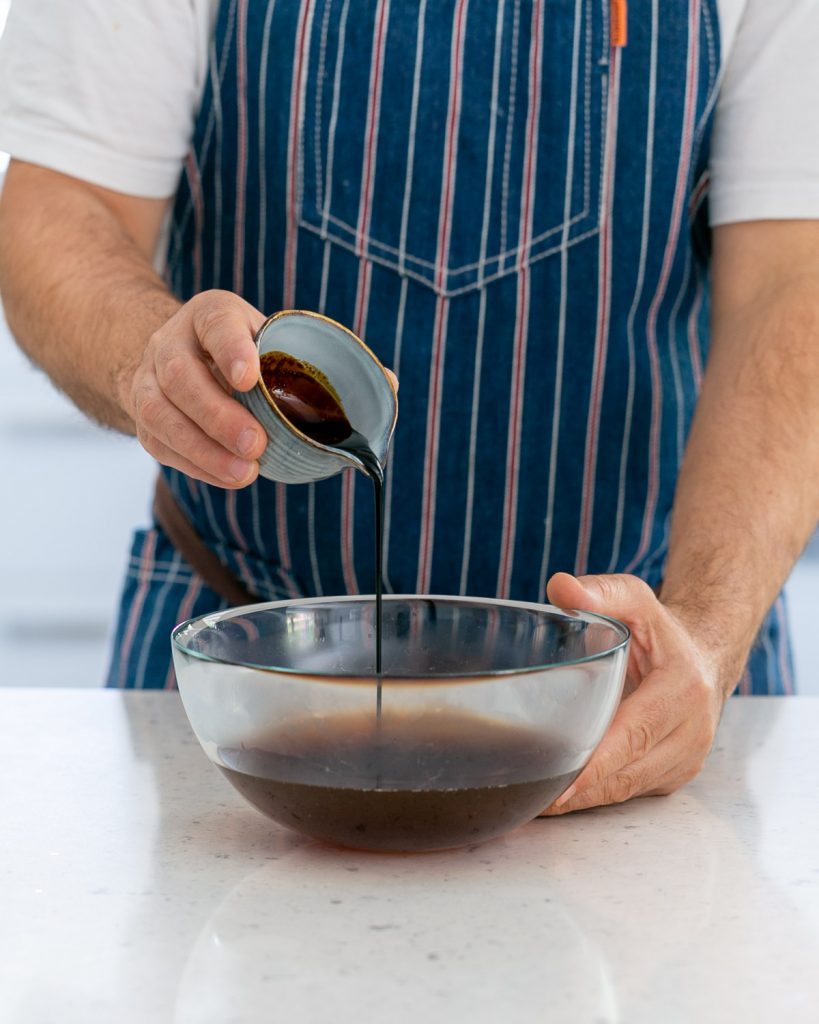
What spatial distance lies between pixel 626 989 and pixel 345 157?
0.98 m

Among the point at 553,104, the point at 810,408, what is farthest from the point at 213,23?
the point at 810,408

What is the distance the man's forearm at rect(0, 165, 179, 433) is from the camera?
48.2 inches

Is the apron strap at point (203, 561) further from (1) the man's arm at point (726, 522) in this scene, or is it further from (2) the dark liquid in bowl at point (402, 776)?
(2) the dark liquid in bowl at point (402, 776)

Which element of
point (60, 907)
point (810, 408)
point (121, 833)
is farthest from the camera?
point (810, 408)

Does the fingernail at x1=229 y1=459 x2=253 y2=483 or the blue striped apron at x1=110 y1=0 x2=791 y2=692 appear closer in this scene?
the fingernail at x1=229 y1=459 x2=253 y2=483

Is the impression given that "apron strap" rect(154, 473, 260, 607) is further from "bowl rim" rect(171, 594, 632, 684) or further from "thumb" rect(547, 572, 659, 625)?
"thumb" rect(547, 572, 659, 625)

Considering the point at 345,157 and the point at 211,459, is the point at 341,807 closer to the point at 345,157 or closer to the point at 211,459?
the point at 211,459

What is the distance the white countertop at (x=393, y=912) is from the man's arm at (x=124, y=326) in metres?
0.26

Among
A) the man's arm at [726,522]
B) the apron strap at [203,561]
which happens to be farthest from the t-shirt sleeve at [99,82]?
the man's arm at [726,522]

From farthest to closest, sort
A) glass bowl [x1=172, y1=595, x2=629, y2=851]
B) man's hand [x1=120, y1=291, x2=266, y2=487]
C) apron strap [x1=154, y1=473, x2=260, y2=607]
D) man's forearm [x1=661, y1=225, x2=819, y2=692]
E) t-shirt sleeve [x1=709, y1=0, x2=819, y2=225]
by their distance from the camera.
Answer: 1. apron strap [x1=154, y1=473, x2=260, y2=607]
2. t-shirt sleeve [x1=709, y1=0, x2=819, y2=225]
3. man's forearm [x1=661, y1=225, x2=819, y2=692]
4. man's hand [x1=120, y1=291, x2=266, y2=487]
5. glass bowl [x1=172, y1=595, x2=629, y2=851]

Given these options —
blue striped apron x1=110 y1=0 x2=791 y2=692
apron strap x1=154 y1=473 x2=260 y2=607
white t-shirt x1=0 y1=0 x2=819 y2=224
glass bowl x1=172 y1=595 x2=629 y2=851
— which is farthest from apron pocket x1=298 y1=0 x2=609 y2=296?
glass bowl x1=172 y1=595 x2=629 y2=851

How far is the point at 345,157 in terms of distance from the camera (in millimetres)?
1428

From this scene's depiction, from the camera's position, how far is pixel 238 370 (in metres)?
0.86

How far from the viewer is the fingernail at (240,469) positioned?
0.94 meters
